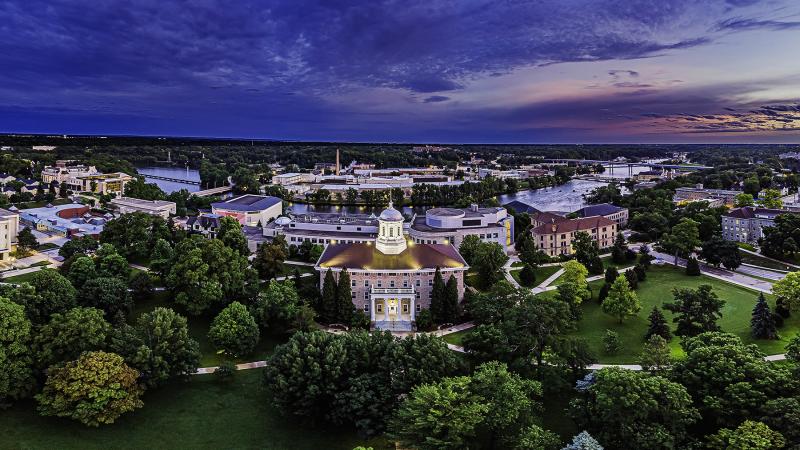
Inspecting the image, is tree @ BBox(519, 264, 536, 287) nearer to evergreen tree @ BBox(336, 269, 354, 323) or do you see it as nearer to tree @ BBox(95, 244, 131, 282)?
evergreen tree @ BBox(336, 269, 354, 323)

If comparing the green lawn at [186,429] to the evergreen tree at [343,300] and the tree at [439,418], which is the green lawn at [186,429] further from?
the evergreen tree at [343,300]

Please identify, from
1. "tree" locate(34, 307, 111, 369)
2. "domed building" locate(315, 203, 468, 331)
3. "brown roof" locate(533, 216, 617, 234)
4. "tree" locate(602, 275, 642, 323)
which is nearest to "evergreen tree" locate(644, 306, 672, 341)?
"tree" locate(602, 275, 642, 323)

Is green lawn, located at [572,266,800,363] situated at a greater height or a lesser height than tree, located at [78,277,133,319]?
lesser

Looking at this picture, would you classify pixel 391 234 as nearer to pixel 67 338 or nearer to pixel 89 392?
pixel 67 338

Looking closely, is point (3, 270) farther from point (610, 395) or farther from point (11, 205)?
point (610, 395)

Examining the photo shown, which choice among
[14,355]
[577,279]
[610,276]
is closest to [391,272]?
[577,279]
